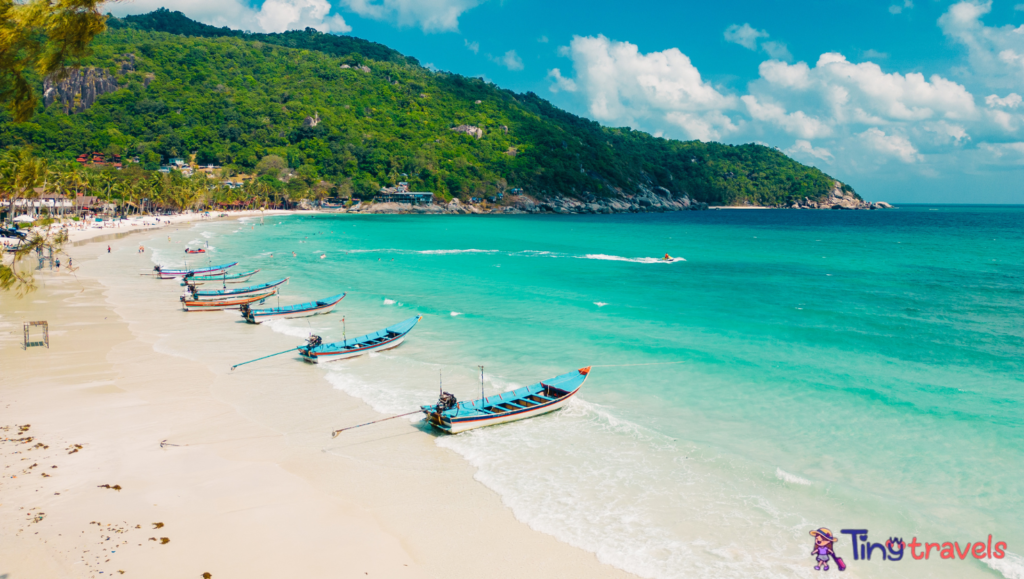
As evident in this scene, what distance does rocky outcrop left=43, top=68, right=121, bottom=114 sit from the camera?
16700cm

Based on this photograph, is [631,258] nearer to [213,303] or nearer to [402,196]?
[213,303]

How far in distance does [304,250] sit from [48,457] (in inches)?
2310

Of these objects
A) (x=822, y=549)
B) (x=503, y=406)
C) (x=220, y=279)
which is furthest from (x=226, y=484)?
(x=220, y=279)

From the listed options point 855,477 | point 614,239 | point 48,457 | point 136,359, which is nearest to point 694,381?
point 855,477

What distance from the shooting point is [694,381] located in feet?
74.3

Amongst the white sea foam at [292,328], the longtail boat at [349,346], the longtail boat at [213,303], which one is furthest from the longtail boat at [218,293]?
the longtail boat at [349,346]

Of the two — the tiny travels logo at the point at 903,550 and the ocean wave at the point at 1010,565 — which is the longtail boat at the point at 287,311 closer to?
the tiny travels logo at the point at 903,550

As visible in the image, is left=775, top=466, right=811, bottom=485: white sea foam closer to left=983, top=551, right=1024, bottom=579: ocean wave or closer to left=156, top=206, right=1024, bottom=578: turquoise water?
left=156, top=206, right=1024, bottom=578: turquoise water

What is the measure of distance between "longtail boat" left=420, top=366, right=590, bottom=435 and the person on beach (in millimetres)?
9148

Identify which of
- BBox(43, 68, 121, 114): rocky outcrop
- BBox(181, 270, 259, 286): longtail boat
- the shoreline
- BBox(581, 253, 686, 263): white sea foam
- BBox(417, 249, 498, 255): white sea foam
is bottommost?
the shoreline

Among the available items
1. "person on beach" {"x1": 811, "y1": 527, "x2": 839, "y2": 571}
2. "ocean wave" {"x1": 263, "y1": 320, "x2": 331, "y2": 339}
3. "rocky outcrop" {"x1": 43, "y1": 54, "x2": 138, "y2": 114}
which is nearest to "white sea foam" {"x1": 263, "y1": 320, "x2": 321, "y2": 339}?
"ocean wave" {"x1": 263, "y1": 320, "x2": 331, "y2": 339}

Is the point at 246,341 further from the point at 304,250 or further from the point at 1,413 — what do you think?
the point at 304,250

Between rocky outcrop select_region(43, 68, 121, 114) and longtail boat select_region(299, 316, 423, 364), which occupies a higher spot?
rocky outcrop select_region(43, 68, 121, 114)

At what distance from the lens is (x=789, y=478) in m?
15.0
